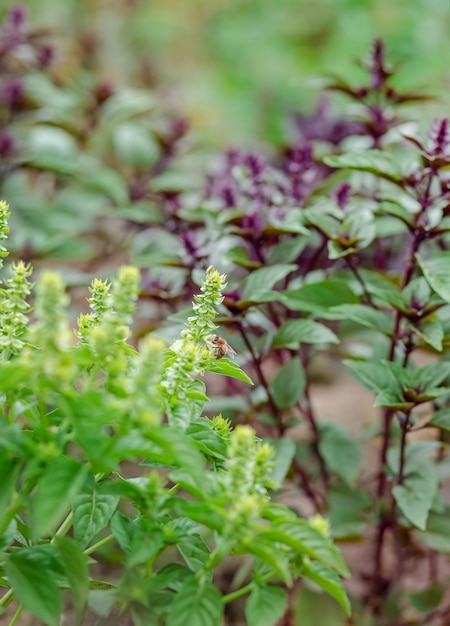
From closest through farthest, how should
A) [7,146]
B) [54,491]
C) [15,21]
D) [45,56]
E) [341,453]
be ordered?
[54,491]
[341,453]
[7,146]
[15,21]
[45,56]

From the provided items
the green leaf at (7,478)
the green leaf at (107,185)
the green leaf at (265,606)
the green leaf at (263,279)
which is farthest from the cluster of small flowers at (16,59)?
the green leaf at (265,606)

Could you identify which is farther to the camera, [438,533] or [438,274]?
[438,533]

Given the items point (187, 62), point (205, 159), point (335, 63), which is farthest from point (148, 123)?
point (187, 62)

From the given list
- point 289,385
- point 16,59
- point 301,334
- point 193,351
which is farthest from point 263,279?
point 16,59

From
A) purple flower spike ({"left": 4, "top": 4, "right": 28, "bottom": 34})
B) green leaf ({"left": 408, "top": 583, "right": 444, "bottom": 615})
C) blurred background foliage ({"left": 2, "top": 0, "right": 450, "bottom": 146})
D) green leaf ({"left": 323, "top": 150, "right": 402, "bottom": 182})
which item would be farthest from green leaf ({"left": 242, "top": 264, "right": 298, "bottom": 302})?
blurred background foliage ({"left": 2, "top": 0, "right": 450, "bottom": 146})

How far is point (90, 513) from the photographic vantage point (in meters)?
0.75

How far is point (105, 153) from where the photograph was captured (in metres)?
2.23

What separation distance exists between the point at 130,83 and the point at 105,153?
1361 mm

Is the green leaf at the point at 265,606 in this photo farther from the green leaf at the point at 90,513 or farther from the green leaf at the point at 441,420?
the green leaf at the point at 441,420

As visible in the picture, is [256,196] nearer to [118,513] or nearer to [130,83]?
[118,513]

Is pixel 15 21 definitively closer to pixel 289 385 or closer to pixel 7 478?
pixel 289 385

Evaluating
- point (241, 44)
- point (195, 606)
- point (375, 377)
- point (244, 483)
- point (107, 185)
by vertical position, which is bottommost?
point (195, 606)

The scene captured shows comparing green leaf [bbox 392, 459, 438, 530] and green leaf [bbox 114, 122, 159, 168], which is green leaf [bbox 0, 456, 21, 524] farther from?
green leaf [bbox 114, 122, 159, 168]

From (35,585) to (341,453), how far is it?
745 mm
